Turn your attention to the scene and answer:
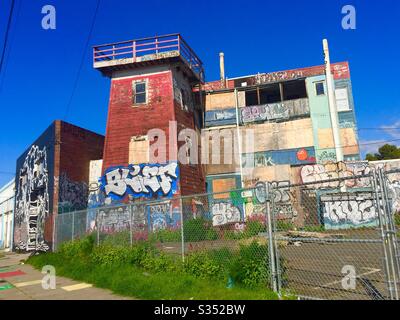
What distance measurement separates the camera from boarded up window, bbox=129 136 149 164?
70.4ft

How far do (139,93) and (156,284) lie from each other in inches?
659

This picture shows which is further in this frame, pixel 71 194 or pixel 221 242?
pixel 71 194

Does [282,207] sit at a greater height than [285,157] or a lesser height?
lesser

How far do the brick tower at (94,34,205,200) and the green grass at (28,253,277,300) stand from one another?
1020 cm

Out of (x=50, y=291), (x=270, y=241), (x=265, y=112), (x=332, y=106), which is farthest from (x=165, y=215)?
(x=332, y=106)

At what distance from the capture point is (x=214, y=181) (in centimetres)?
2542

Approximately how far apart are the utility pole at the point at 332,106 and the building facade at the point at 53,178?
54.3ft

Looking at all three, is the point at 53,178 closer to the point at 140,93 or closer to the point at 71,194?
the point at 71,194

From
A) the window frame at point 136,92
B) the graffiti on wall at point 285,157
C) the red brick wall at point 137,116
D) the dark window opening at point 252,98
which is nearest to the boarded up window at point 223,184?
the graffiti on wall at point 285,157

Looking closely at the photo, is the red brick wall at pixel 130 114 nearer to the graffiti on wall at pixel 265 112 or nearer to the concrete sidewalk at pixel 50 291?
the graffiti on wall at pixel 265 112

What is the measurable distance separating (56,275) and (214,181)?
15.1 meters

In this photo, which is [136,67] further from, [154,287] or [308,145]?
[154,287]

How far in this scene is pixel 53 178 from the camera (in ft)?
73.2
